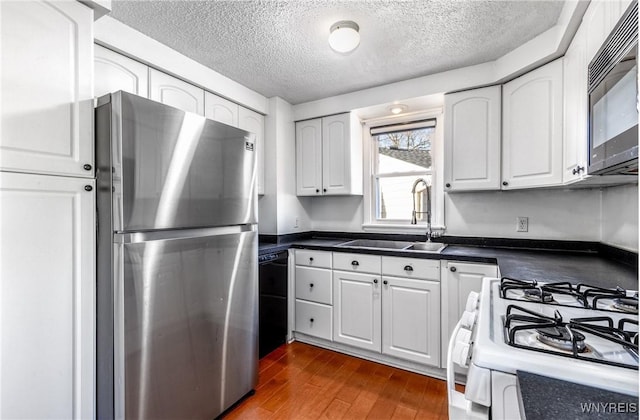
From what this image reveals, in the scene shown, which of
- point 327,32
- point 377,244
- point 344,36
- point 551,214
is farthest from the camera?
point 377,244

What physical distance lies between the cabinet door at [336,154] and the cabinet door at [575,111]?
1542mm

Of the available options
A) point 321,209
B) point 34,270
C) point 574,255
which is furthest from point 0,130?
point 574,255

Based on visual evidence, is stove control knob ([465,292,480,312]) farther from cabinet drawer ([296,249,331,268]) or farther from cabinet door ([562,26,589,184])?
cabinet drawer ([296,249,331,268])

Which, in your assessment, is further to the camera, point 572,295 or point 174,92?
point 174,92

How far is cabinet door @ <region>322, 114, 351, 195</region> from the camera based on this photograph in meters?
2.75

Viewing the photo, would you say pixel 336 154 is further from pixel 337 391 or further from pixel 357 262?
pixel 337 391

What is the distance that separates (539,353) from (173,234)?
141 centimetres

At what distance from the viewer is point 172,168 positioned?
4.54ft

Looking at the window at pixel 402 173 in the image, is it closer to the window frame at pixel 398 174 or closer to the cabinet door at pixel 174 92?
the window frame at pixel 398 174

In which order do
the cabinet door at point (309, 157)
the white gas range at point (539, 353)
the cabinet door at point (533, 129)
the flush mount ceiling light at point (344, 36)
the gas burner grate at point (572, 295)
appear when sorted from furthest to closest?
the cabinet door at point (309, 157), the cabinet door at point (533, 129), the flush mount ceiling light at point (344, 36), the gas burner grate at point (572, 295), the white gas range at point (539, 353)

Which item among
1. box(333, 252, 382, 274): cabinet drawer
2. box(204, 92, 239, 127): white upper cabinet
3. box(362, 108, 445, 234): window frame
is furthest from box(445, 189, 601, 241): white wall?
box(204, 92, 239, 127): white upper cabinet

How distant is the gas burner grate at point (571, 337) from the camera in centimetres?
67

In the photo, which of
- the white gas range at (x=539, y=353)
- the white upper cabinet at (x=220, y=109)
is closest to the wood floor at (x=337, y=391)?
the white gas range at (x=539, y=353)

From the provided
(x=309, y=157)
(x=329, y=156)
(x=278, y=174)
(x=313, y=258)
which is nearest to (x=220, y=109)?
(x=278, y=174)
